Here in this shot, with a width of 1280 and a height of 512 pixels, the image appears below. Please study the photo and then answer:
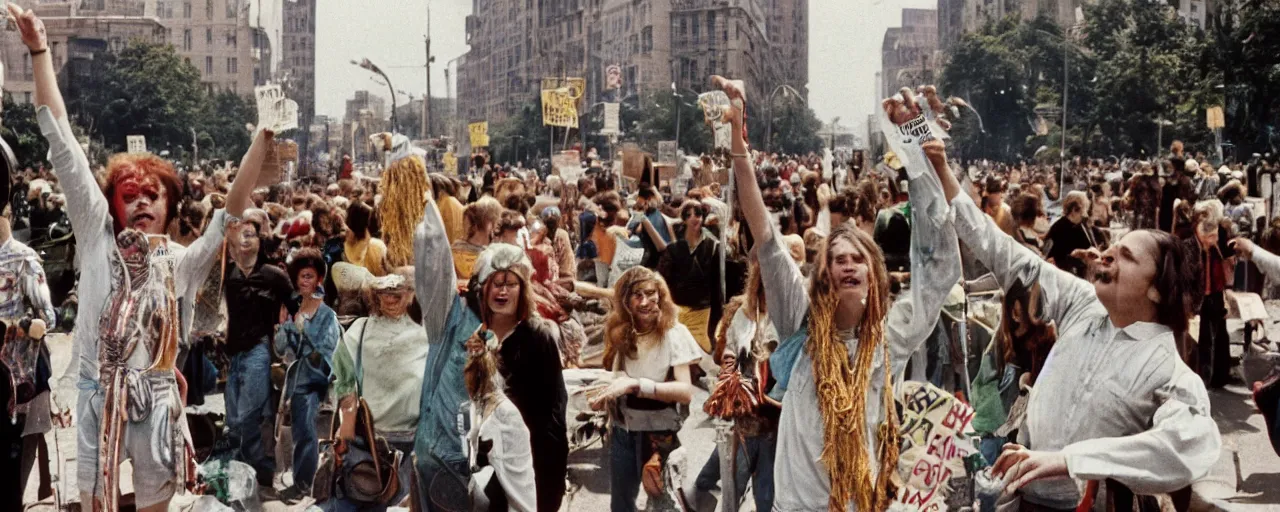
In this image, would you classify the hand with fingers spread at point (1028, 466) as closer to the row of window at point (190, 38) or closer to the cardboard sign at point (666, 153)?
the cardboard sign at point (666, 153)

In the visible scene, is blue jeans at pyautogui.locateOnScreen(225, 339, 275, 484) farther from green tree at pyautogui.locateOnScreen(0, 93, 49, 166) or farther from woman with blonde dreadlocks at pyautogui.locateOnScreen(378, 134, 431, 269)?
green tree at pyautogui.locateOnScreen(0, 93, 49, 166)

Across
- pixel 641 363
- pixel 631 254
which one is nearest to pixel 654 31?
pixel 631 254

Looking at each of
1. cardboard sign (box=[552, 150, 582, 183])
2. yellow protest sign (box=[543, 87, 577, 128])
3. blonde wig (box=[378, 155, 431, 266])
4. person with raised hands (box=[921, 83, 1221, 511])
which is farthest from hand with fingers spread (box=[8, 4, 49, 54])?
yellow protest sign (box=[543, 87, 577, 128])

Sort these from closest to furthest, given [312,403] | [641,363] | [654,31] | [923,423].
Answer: [923,423] → [641,363] → [312,403] → [654,31]

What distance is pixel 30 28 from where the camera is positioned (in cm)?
562

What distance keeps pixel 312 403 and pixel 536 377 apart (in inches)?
112

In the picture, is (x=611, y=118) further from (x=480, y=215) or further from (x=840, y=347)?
(x=840, y=347)

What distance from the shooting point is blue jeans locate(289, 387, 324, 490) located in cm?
865

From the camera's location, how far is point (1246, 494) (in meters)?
8.90

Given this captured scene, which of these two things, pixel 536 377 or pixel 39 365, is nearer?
pixel 536 377

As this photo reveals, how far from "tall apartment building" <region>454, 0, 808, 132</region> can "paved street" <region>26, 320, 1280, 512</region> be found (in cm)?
6616

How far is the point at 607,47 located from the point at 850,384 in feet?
272

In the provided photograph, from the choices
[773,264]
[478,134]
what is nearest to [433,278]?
[773,264]

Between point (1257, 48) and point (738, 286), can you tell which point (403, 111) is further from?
point (738, 286)
